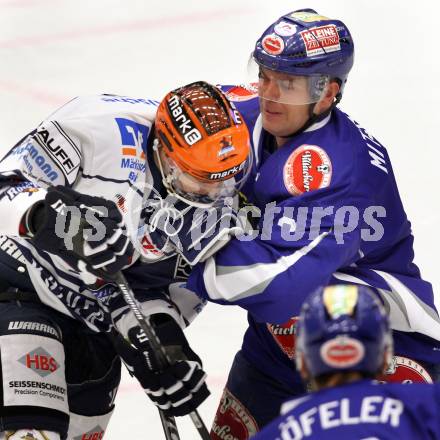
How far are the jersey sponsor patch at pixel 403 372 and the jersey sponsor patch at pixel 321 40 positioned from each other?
3.13 ft

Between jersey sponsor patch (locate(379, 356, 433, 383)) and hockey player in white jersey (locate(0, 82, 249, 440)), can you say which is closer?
hockey player in white jersey (locate(0, 82, 249, 440))

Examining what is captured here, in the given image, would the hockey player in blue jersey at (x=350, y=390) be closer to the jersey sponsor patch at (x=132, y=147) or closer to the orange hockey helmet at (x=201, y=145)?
the orange hockey helmet at (x=201, y=145)

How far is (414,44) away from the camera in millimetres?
5934

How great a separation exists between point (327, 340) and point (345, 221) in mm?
1114

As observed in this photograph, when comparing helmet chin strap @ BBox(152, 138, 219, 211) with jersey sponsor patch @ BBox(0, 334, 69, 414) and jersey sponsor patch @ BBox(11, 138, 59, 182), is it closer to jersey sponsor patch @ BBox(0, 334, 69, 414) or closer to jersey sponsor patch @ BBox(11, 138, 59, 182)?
jersey sponsor patch @ BBox(11, 138, 59, 182)

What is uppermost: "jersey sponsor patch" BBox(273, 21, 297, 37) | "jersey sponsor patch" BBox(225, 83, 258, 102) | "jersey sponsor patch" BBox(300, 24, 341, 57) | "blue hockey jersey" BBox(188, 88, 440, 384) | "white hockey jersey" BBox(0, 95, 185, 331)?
"jersey sponsor patch" BBox(273, 21, 297, 37)

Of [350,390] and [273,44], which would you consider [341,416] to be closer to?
[350,390]

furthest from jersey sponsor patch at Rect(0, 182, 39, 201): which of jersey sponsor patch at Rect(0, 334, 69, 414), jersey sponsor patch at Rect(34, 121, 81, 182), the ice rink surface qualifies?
the ice rink surface

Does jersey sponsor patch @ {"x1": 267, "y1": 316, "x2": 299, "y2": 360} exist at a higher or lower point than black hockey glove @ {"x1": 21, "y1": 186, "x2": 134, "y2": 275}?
lower

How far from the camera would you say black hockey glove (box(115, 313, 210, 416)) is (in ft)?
11.4

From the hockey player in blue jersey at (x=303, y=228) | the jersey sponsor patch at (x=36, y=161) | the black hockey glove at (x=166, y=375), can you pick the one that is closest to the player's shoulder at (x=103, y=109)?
the jersey sponsor patch at (x=36, y=161)

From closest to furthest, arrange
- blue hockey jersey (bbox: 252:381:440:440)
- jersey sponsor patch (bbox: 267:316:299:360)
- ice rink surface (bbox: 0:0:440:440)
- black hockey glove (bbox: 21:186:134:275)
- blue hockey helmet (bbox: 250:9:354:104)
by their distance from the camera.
Answer: blue hockey jersey (bbox: 252:381:440:440) → black hockey glove (bbox: 21:186:134:275) → blue hockey helmet (bbox: 250:9:354:104) → jersey sponsor patch (bbox: 267:316:299:360) → ice rink surface (bbox: 0:0:440:440)

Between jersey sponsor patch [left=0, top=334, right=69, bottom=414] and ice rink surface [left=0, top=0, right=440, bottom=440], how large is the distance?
2.00 meters

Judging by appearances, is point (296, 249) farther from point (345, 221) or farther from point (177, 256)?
point (177, 256)
